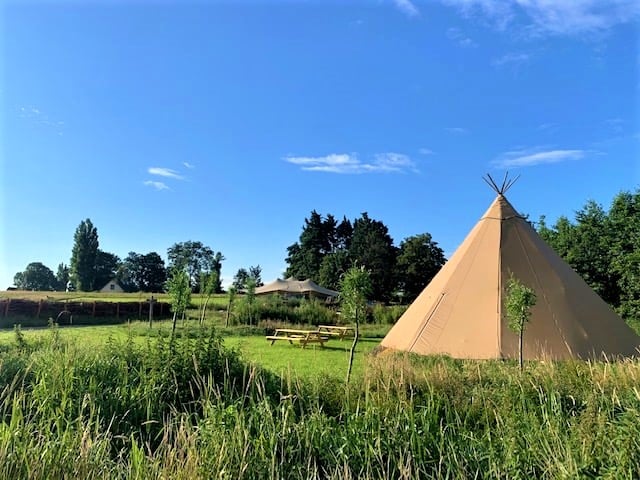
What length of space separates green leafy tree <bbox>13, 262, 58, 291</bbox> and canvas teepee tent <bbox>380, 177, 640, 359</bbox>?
197 ft

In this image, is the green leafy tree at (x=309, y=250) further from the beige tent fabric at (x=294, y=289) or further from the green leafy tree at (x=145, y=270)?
the green leafy tree at (x=145, y=270)

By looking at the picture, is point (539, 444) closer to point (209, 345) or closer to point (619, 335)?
point (209, 345)

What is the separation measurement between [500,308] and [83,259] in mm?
51401

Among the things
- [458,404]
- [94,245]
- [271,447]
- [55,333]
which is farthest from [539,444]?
[94,245]

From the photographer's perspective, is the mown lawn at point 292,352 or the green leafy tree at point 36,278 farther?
the green leafy tree at point 36,278

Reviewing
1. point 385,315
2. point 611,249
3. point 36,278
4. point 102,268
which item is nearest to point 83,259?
point 102,268

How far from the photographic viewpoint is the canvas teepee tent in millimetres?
8945

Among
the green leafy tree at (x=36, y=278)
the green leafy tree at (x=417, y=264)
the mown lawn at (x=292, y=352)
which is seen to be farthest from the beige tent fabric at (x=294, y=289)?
the green leafy tree at (x=36, y=278)

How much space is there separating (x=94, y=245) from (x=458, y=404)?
54.9 m

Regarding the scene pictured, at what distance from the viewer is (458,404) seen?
4.27 metres

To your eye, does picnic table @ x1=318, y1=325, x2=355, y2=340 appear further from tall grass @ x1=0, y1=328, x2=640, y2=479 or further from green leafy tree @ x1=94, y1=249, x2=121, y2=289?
green leafy tree @ x1=94, y1=249, x2=121, y2=289

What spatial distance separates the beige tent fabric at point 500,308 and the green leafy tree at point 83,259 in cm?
4918

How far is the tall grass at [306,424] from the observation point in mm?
2572

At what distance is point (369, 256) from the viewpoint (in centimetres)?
4228
